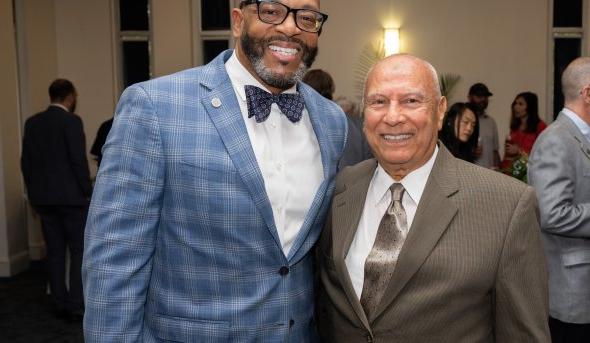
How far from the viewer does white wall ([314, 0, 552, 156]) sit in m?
8.07

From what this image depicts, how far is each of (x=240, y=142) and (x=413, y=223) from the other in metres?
0.49

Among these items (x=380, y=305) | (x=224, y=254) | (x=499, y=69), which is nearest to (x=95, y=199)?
(x=224, y=254)

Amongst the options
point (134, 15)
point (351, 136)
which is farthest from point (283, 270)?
point (134, 15)

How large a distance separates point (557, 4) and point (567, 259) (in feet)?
21.1

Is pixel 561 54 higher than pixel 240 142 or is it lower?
higher

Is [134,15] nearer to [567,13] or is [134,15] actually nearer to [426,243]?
[567,13]

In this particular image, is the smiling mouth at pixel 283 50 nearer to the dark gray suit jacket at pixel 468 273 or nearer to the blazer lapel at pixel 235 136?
the blazer lapel at pixel 235 136

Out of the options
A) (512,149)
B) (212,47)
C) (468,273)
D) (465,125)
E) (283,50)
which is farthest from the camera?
(212,47)

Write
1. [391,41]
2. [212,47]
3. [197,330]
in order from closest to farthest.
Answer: [197,330] < [391,41] < [212,47]

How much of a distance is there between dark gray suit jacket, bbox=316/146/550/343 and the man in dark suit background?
3977mm

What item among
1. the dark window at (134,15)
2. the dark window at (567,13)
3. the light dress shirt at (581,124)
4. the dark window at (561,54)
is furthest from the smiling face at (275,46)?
the dark window at (567,13)

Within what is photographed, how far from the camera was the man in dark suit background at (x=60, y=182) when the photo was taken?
5082 mm

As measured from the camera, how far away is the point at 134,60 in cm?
833

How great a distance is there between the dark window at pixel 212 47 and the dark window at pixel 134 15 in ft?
2.58
